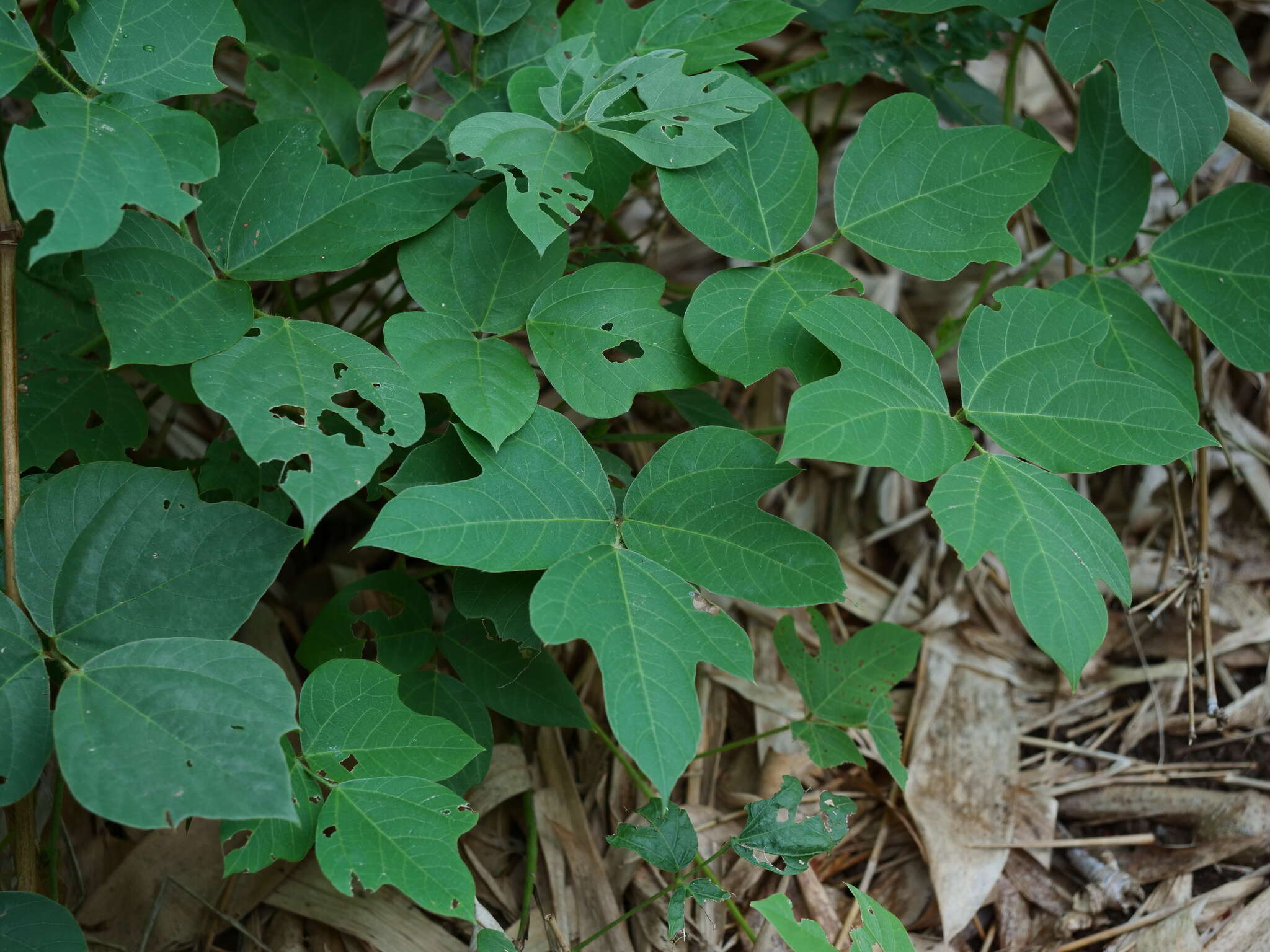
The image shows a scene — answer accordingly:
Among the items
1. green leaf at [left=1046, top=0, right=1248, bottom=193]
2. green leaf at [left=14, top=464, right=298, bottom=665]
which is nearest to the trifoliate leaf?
green leaf at [left=14, top=464, right=298, bottom=665]

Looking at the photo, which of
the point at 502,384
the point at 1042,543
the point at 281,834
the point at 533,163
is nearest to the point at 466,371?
the point at 502,384

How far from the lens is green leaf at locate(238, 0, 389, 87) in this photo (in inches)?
62.5

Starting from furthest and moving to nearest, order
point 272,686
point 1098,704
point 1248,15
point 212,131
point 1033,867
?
point 1248,15, point 1098,704, point 1033,867, point 212,131, point 272,686

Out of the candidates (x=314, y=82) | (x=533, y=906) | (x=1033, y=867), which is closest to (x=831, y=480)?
(x=1033, y=867)

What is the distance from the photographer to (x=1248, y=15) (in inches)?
95.0

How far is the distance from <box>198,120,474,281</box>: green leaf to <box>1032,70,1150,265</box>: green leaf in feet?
3.41

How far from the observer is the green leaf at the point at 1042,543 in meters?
1.10

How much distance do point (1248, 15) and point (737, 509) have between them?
227cm

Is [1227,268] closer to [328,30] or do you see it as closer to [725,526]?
[725,526]

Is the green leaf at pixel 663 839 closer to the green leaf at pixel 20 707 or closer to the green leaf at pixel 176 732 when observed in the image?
the green leaf at pixel 176 732

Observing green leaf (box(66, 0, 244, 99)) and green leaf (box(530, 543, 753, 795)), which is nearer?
green leaf (box(530, 543, 753, 795))

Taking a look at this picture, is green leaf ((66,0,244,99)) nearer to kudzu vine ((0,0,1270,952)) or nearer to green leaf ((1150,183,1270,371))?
kudzu vine ((0,0,1270,952))

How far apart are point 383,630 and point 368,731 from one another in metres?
0.24

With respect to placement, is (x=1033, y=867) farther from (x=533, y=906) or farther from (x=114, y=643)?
(x=114, y=643)
